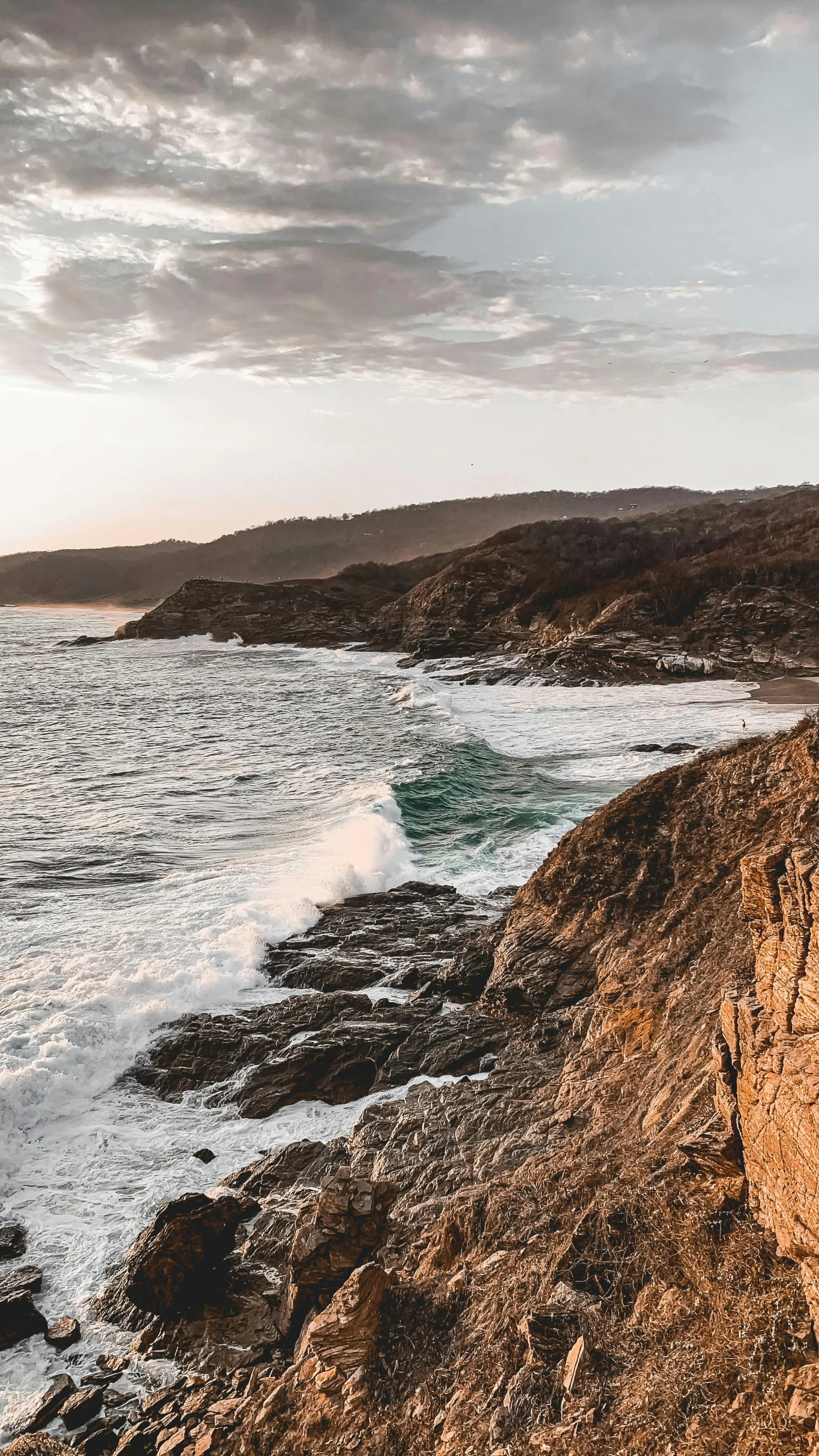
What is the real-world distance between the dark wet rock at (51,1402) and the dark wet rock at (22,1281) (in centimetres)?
94

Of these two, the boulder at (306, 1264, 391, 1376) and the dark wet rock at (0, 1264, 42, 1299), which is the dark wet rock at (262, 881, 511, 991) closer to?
the dark wet rock at (0, 1264, 42, 1299)

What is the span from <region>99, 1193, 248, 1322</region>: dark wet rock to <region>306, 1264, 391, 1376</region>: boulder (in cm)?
189

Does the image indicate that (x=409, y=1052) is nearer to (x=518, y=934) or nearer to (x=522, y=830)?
(x=518, y=934)

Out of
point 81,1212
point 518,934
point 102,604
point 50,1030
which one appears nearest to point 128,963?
point 50,1030

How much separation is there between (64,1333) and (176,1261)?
95cm

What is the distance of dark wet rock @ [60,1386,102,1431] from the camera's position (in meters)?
5.88

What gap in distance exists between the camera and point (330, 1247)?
5945mm

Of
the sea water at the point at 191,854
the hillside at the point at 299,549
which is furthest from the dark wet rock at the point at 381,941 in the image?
the hillside at the point at 299,549

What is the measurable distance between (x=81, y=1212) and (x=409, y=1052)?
12.0 feet

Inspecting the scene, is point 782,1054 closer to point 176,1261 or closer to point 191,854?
point 176,1261

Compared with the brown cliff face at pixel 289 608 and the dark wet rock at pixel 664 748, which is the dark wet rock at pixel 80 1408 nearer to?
the dark wet rock at pixel 664 748

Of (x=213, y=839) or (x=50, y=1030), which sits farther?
(x=213, y=839)

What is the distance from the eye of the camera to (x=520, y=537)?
235 feet

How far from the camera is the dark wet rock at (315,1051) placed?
945 centimetres
